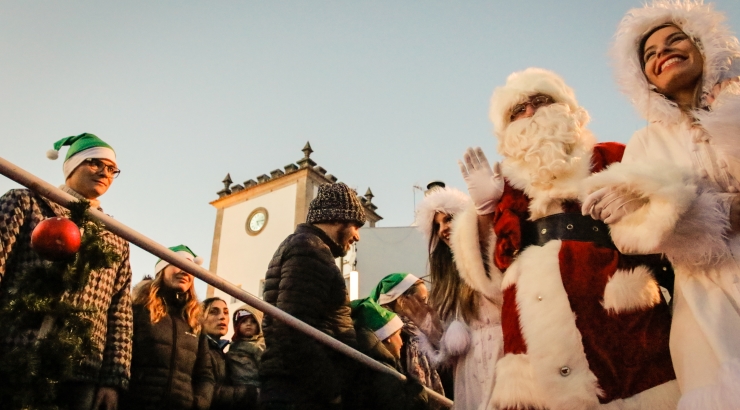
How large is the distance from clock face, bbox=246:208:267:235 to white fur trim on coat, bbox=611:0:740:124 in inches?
930

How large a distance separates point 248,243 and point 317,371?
23501 mm

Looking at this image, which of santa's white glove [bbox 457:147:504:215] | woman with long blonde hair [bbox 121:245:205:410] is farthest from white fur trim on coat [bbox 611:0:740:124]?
woman with long blonde hair [bbox 121:245:205:410]

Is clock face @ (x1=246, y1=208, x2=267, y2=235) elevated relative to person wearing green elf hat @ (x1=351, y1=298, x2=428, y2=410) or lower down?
elevated

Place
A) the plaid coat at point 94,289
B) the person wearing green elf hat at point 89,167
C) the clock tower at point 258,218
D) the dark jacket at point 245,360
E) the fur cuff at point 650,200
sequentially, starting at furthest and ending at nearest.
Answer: the clock tower at point 258,218, the dark jacket at point 245,360, the person wearing green elf hat at point 89,167, the plaid coat at point 94,289, the fur cuff at point 650,200

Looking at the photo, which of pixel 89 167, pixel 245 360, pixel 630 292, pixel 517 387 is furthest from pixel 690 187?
pixel 245 360

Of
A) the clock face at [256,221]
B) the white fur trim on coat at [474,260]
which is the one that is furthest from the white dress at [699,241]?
the clock face at [256,221]

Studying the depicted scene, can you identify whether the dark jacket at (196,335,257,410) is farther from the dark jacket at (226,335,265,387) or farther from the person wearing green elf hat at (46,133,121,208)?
the person wearing green elf hat at (46,133,121,208)

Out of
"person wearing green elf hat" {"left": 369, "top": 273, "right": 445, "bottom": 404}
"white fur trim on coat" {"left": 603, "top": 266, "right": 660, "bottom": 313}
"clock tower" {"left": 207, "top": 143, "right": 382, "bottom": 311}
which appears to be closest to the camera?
"white fur trim on coat" {"left": 603, "top": 266, "right": 660, "bottom": 313}

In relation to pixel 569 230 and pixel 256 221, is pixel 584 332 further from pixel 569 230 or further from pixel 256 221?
pixel 256 221

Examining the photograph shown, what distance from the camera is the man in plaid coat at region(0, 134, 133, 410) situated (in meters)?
2.33

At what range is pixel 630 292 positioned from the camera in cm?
196

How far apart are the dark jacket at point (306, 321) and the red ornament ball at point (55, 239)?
1.24 m

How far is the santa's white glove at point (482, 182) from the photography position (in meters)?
2.63

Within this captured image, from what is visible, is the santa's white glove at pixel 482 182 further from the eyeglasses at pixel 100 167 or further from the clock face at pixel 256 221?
the clock face at pixel 256 221
